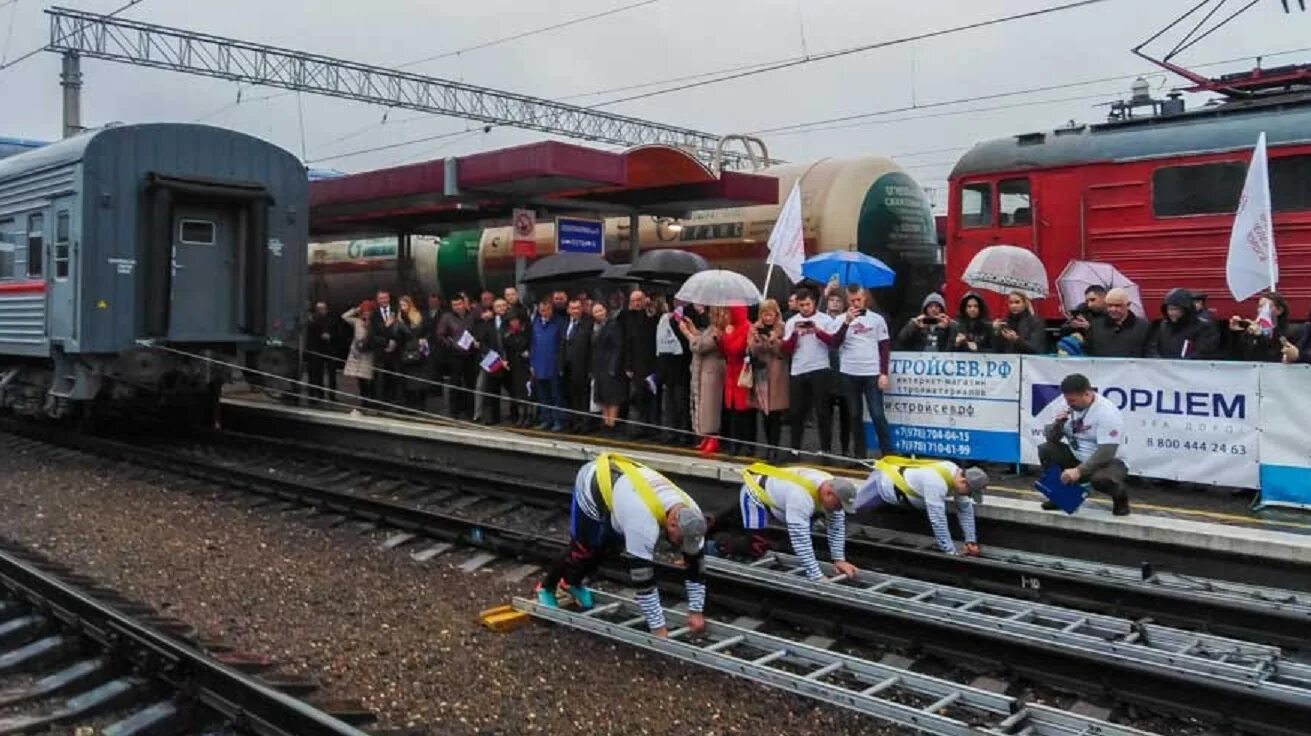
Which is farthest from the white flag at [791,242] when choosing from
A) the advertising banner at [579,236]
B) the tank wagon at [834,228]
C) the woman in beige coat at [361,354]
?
the woman in beige coat at [361,354]

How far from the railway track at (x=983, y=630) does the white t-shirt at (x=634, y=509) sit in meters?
1.26

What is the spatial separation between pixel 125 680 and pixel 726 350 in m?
7.02

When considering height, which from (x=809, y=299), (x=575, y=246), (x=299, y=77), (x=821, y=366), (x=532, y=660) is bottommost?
(x=532, y=660)

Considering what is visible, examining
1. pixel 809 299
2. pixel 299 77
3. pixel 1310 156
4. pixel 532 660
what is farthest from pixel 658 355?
pixel 299 77

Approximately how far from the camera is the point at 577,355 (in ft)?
44.0

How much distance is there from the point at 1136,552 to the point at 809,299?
12.7 feet

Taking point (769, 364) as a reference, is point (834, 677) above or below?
below

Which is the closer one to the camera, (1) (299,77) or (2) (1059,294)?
(2) (1059,294)

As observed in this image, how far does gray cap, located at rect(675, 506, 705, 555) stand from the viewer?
6.22m

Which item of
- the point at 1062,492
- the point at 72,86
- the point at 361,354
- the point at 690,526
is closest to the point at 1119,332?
the point at 1062,492

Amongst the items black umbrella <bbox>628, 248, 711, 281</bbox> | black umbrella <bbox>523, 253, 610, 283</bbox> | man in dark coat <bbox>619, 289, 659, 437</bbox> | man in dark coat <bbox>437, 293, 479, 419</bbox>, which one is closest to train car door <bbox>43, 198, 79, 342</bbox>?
man in dark coat <bbox>437, 293, 479, 419</bbox>

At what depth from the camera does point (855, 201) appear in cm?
1614

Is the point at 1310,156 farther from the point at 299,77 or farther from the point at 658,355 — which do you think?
the point at 299,77

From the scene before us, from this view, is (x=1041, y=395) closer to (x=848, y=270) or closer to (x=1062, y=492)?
(x=1062, y=492)
